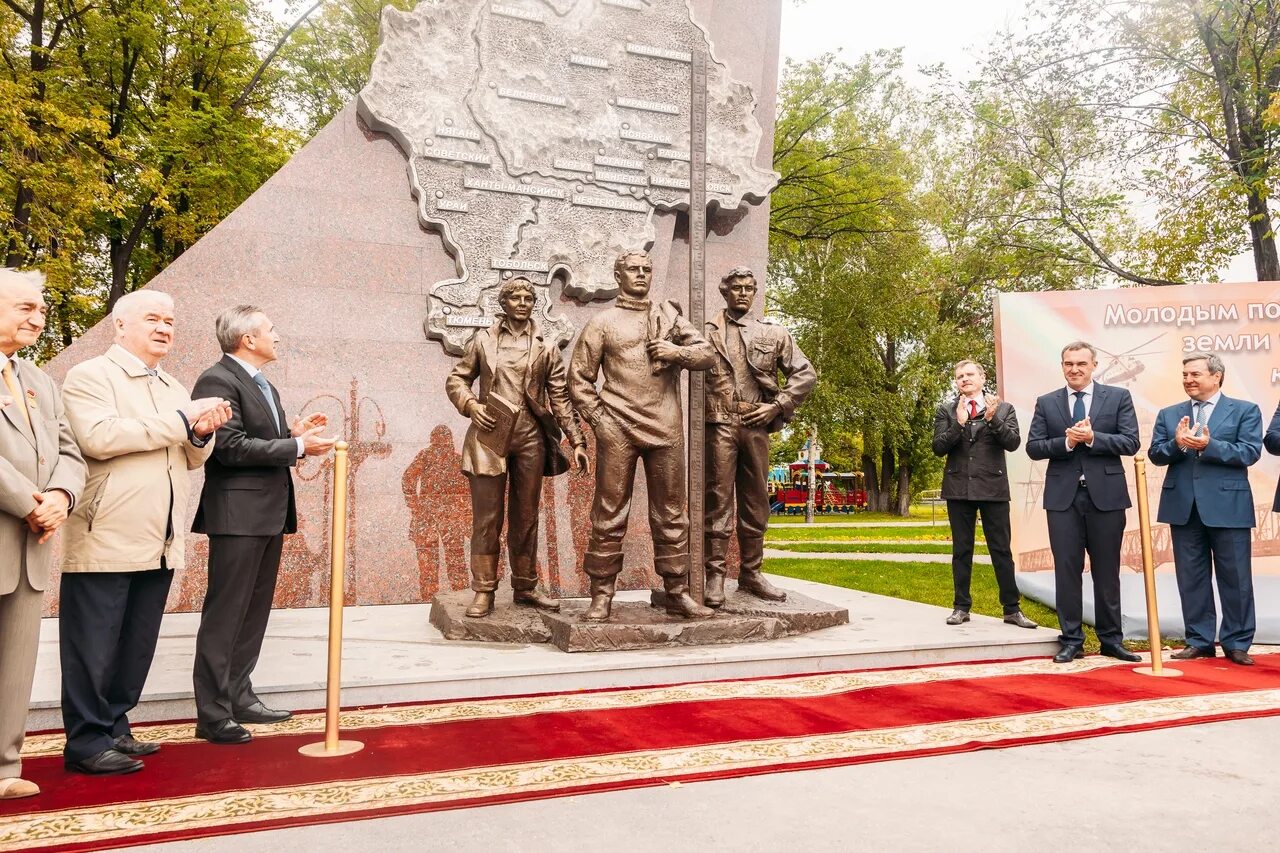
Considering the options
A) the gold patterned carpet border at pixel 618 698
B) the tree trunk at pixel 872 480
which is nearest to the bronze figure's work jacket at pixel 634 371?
the gold patterned carpet border at pixel 618 698

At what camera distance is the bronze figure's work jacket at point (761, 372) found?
584cm

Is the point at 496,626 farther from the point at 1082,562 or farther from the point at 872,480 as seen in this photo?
the point at 872,480

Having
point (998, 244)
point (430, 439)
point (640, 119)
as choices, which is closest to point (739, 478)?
point (430, 439)

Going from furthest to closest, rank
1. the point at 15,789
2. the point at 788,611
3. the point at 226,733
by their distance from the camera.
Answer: the point at 788,611
the point at 226,733
the point at 15,789

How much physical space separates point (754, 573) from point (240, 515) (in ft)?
11.8

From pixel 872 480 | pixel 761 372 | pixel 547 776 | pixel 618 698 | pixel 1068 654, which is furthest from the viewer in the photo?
pixel 872 480

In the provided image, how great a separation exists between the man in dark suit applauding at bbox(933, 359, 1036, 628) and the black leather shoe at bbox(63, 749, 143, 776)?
187 inches

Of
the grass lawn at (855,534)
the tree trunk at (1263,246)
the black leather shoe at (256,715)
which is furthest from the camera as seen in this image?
the grass lawn at (855,534)

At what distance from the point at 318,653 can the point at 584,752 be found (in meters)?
2.21

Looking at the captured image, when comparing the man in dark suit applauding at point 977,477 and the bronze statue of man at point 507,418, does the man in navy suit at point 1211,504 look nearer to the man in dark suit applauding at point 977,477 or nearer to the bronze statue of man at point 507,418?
the man in dark suit applauding at point 977,477

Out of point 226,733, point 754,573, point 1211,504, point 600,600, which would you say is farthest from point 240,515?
point 1211,504

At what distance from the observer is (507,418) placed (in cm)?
548

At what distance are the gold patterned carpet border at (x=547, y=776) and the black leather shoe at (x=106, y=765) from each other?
355 mm

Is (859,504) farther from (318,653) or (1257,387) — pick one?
(318,653)
